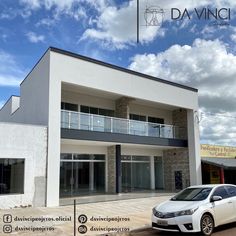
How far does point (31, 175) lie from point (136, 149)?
1125 cm

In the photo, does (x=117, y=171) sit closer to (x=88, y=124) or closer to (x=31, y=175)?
(x=88, y=124)

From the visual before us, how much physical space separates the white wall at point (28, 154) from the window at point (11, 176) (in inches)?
8.2

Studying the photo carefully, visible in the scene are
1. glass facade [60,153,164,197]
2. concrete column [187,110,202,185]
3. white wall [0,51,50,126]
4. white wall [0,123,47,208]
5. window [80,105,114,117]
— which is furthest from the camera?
concrete column [187,110,202,185]

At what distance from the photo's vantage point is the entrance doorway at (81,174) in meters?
21.5

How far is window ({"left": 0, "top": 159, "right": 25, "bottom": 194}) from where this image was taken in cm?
1593

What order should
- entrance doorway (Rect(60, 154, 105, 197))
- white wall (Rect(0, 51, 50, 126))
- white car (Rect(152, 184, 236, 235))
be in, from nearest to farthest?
white car (Rect(152, 184, 236, 235)) < white wall (Rect(0, 51, 50, 126)) < entrance doorway (Rect(60, 154, 105, 197))

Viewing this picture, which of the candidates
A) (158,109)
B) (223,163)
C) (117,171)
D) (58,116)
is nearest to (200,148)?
(223,163)

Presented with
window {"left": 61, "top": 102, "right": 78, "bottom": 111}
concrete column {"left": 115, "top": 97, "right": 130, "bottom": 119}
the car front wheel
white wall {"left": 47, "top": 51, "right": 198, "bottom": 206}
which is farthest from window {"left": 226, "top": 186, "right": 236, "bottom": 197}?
window {"left": 61, "top": 102, "right": 78, "bottom": 111}

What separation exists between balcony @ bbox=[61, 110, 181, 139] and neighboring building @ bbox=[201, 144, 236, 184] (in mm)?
3554

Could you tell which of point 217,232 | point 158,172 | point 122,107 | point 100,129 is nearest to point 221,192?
point 217,232

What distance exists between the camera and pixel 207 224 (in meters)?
9.54

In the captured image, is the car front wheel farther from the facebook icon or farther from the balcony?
the balcony

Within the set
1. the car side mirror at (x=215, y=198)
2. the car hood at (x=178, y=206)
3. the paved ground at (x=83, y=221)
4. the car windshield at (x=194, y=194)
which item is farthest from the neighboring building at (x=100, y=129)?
the car side mirror at (x=215, y=198)

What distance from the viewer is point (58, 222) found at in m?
11.9
